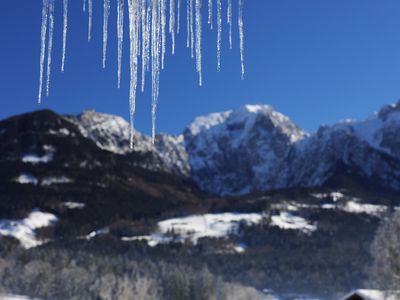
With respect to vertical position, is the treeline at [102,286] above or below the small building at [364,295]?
above

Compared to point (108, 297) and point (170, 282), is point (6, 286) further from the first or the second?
point (170, 282)

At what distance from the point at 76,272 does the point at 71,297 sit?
14.4 meters

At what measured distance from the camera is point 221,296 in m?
195

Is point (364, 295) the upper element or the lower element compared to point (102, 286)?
lower

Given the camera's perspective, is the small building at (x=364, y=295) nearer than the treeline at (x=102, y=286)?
Yes

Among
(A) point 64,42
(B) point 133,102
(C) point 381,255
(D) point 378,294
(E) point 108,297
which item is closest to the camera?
(A) point 64,42

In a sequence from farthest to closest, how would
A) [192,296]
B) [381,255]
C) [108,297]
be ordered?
[192,296] → [108,297] → [381,255]

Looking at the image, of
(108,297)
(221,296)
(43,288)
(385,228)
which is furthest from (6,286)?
(385,228)

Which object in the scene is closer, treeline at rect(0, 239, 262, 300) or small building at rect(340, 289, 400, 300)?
small building at rect(340, 289, 400, 300)

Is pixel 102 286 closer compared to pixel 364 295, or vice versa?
pixel 364 295

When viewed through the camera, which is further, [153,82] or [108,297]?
[108,297]

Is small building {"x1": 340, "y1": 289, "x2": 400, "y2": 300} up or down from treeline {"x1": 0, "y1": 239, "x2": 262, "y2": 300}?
down

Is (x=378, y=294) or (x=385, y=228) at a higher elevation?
(x=385, y=228)

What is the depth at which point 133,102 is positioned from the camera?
17.5 meters
